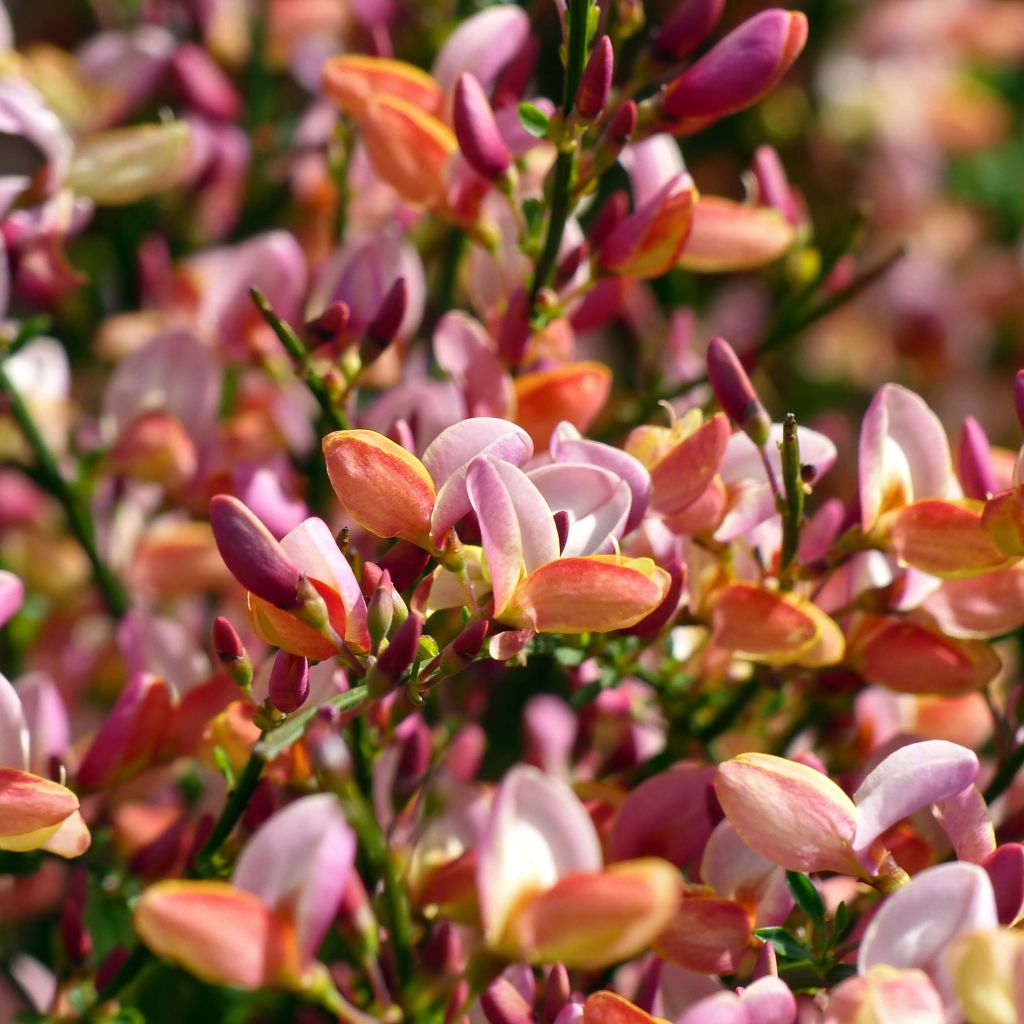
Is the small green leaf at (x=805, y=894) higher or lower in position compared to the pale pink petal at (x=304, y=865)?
lower

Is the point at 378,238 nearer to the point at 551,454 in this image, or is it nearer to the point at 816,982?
the point at 551,454

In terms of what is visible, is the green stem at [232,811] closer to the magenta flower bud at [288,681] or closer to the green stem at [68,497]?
the magenta flower bud at [288,681]

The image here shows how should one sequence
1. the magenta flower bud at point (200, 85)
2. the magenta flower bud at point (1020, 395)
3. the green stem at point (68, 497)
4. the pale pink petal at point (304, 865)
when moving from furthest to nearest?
the magenta flower bud at point (200, 85) → the green stem at point (68, 497) → the magenta flower bud at point (1020, 395) → the pale pink petal at point (304, 865)

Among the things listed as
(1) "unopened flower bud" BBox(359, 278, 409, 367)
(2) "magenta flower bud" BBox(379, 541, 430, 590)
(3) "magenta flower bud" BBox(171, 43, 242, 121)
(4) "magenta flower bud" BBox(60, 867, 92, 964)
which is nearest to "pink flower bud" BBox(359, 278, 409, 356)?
(1) "unopened flower bud" BBox(359, 278, 409, 367)

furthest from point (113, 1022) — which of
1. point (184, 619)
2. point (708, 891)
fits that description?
point (184, 619)

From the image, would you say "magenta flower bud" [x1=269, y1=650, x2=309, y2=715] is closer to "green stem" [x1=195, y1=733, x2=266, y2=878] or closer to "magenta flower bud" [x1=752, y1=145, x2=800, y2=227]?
"green stem" [x1=195, y1=733, x2=266, y2=878]

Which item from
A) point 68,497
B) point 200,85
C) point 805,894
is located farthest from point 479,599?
point 200,85

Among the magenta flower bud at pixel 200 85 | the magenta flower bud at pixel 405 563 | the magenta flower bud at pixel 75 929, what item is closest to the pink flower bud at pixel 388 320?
the magenta flower bud at pixel 405 563
